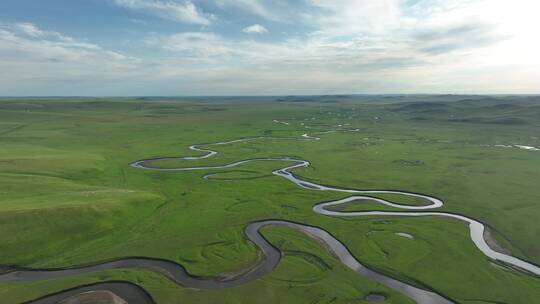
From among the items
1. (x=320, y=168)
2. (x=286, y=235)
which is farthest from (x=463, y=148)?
(x=286, y=235)

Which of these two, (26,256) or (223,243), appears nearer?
(26,256)

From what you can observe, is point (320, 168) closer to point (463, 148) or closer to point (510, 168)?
point (510, 168)

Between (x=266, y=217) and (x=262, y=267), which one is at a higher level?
(x=266, y=217)

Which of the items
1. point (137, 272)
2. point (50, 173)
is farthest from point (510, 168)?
point (50, 173)

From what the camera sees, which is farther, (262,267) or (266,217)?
(266,217)

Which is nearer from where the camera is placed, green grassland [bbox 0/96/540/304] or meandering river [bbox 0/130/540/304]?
meandering river [bbox 0/130/540/304]

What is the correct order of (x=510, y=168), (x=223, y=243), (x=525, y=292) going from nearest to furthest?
1. (x=525, y=292)
2. (x=223, y=243)
3. (x=510, y=168)

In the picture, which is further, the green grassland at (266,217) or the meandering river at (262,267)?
the green grassland at (266,217)

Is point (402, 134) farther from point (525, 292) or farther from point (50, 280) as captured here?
point (50, 280)

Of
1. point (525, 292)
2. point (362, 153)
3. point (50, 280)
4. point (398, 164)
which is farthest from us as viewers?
point (362, 153)
